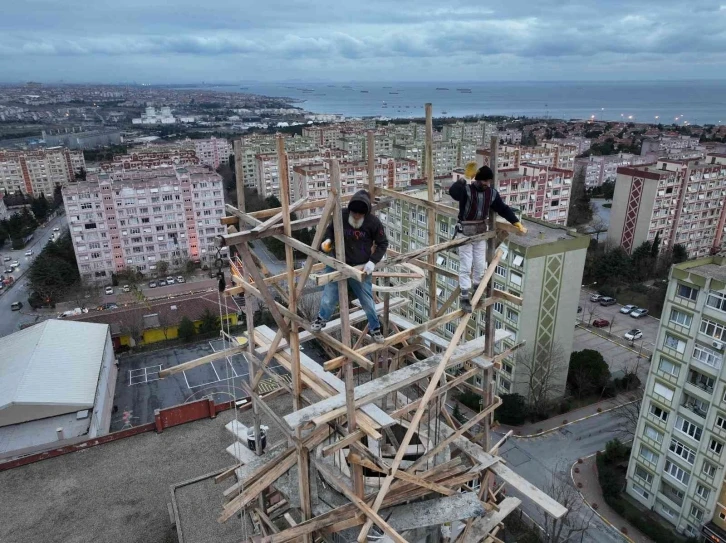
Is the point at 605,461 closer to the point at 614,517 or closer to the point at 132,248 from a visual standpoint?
the point at 614,517

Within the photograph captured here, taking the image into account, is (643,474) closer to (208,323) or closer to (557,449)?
(557,449)

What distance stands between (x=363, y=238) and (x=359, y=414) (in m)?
2.10

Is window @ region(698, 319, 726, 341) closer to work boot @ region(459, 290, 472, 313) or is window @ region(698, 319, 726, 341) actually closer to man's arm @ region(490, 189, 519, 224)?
man's arm @ region(490, 189, 519, 224)

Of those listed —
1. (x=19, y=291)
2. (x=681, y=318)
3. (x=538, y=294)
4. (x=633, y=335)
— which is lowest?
(x=19, y=291)

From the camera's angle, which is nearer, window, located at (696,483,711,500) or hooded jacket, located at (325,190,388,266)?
hooded jacket, located at (325,190,388,266)

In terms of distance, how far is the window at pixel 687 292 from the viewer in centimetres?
1507

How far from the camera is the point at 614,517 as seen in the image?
17.7 metres

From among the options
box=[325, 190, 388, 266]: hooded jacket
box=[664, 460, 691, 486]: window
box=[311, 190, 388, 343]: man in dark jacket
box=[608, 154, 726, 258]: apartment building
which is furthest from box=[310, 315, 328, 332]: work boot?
box=[608, 154, 726, 258]: apartment building

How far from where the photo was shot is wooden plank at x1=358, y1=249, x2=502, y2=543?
230 inches

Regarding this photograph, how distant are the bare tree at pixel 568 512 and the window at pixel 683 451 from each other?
11.9 feet

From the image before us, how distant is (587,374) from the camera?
2380cm

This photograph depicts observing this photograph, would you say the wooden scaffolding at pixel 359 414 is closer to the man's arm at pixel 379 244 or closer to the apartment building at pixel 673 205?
the man's arm at pixel 379 244

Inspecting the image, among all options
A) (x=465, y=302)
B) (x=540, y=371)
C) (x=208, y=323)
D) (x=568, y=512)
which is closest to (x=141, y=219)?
(x=208, y=323)

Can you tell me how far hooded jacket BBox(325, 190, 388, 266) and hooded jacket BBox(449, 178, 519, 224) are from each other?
1439 mm
